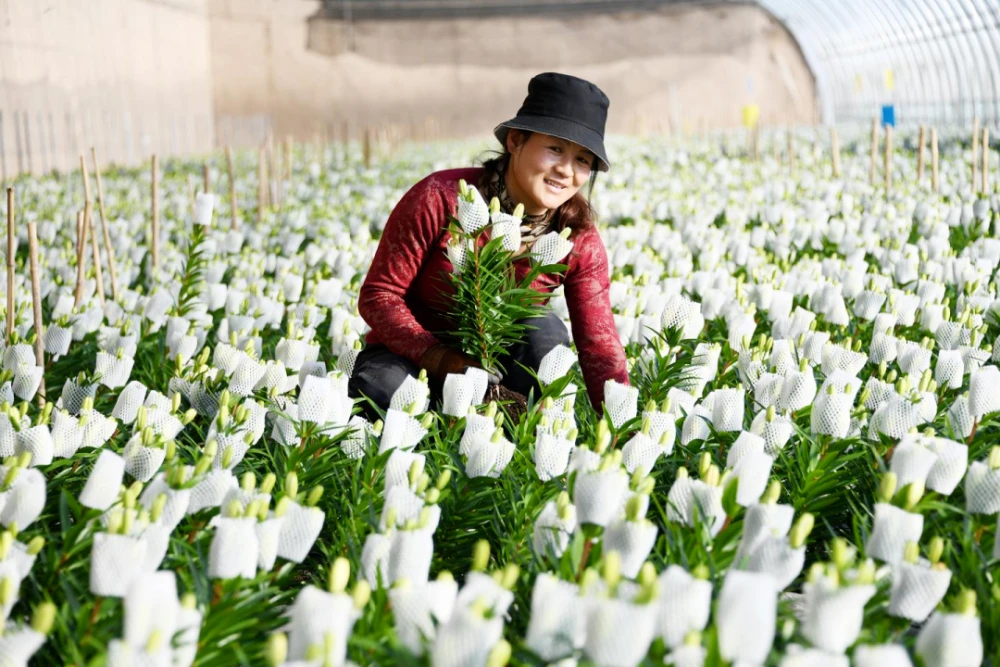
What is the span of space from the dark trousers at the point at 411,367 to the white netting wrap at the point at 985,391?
0.96m

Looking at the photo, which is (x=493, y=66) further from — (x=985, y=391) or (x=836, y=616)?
(x=836, y=616)

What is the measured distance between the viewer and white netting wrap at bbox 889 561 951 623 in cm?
135

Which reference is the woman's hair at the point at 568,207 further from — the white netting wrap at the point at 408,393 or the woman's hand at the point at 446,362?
the white netting wrap at the point at 408,393

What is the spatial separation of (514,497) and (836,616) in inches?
31.9

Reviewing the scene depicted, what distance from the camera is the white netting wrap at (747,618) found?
115 centimetres

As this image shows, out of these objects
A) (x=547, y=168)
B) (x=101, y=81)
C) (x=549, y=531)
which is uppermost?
(x=547, y=168)

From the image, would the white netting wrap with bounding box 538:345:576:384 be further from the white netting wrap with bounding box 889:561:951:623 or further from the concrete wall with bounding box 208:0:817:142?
the concrete wall with bounding box 208:0:817:142

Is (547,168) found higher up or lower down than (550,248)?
higher up

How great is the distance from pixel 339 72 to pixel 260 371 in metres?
20.0

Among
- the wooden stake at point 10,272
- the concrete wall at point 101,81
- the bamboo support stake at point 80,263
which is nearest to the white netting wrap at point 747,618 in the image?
the wooden stake at point 10,272

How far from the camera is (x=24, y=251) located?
213 inches

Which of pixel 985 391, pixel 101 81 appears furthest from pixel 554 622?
pixel 101 81

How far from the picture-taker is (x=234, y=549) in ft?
4.55

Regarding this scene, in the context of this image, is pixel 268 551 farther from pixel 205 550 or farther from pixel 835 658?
pixel 835 658
